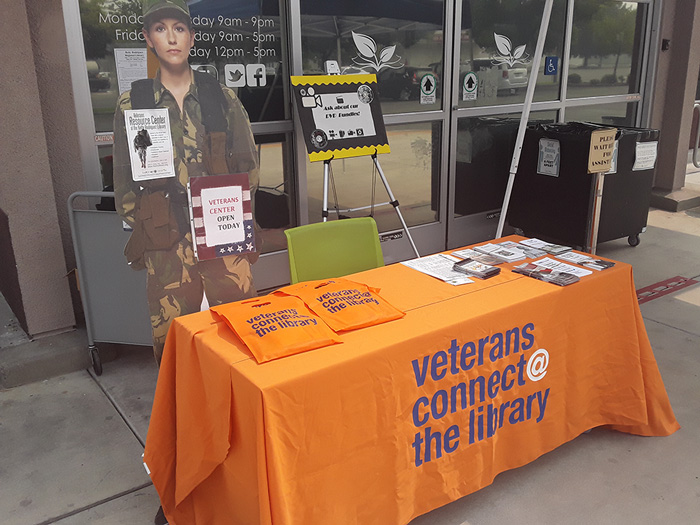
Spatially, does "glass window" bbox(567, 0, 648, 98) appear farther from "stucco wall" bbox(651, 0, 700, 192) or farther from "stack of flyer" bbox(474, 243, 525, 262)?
"stack of flyer" bbox(474, 243, 525, 262)

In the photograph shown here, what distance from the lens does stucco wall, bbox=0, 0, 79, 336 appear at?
3.20 meters

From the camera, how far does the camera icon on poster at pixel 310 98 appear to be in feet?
12.7

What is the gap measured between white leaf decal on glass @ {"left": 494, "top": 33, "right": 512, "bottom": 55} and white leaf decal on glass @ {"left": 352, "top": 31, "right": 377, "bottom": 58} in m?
1.24

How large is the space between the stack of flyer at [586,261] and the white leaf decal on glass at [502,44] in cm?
286

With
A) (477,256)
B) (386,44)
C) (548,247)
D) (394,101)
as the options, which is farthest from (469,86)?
(477,256)

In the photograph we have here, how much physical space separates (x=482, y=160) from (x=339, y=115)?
1.83 metres

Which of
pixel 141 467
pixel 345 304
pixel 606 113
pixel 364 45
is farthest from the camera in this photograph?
pixel 606 113

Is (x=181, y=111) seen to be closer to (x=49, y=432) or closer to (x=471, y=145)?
(x=49, y=432)

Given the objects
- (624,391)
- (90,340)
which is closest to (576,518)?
(624,391)

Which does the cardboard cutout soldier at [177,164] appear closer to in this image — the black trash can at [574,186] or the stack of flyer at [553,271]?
the stack of flyer at [553,271]

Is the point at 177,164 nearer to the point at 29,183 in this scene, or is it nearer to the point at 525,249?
the point at 29,183

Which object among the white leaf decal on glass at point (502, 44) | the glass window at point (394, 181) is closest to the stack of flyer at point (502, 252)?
the glass window at point (394, 181)

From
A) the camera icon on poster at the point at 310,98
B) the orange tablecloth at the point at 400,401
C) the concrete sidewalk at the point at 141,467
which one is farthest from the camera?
the camera icon on poster at the point at 310,98

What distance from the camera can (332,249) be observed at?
2.95 m
